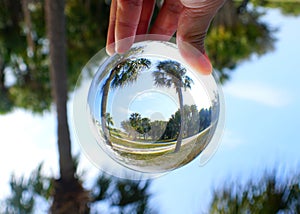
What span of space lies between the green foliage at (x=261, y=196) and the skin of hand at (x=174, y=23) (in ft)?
7.84

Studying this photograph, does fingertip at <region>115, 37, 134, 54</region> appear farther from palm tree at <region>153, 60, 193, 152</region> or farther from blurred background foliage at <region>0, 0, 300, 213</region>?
blurred background foliage at <region>0, 0, 300, 213</region>

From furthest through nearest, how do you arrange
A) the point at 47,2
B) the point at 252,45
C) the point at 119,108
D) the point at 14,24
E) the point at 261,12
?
the point at 261,12 → the point at 252,45 → the point at 14,24 → the point at 47,2 → the point at 119,108

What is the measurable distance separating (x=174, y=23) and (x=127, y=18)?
6.6 inches

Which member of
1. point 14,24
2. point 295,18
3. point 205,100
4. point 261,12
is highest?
point 295,18

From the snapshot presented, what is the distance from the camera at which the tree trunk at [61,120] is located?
377cm

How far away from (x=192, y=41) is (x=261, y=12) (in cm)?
731

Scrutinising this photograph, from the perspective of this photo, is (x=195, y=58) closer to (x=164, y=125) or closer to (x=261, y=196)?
(x=164, y=125)

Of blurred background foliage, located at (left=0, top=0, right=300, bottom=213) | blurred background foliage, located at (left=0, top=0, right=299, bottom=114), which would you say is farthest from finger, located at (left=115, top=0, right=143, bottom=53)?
blurred background foliage, located at (left=0, top=0, right=299, bottom=114)

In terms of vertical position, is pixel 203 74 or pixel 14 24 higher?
pixel 14 24

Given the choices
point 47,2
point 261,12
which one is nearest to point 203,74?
point 47,2

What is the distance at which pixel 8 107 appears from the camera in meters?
7.57

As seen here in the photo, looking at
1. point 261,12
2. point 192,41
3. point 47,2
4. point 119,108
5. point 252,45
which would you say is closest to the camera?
point 119,108

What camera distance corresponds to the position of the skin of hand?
1.13m

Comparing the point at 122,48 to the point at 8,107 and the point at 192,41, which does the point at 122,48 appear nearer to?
the point at 192,41
